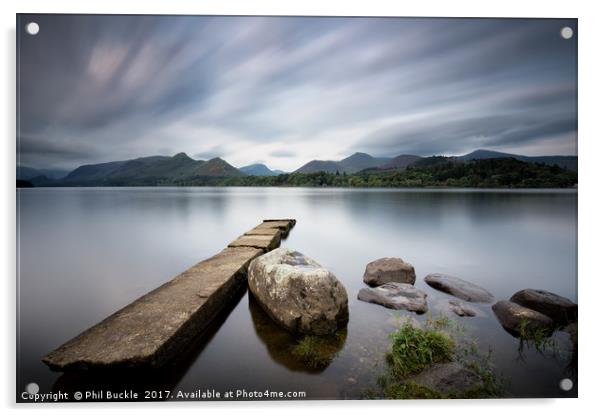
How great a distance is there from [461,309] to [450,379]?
1908mm

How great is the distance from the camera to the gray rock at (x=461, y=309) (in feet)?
13.2

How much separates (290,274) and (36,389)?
2897mm

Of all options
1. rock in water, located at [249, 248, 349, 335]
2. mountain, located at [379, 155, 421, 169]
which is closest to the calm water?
rock in water, located at [249, 248, 349, 335]

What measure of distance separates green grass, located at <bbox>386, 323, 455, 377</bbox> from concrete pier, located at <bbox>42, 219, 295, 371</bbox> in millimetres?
2334

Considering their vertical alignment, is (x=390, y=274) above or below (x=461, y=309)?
above

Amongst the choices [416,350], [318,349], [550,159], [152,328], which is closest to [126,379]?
[152,328]

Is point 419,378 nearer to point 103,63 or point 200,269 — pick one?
point 200,269

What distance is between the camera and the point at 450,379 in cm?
254

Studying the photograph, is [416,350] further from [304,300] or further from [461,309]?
[461,309]

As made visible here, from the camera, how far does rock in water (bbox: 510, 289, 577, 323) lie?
3.50 meters

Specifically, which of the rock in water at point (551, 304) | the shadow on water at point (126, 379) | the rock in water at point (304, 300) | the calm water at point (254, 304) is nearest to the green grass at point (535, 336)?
the calm water at point (254, 304)

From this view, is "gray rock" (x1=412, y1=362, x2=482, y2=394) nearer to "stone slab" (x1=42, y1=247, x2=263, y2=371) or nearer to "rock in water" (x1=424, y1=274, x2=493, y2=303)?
"rock in water" (x1=424, y1=274, x2=493, y2=303)

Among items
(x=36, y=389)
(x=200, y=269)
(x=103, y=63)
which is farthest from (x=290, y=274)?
(x=103, y=63)

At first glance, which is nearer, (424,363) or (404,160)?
(424,363)
